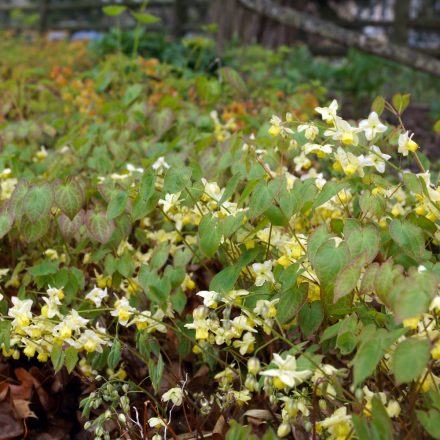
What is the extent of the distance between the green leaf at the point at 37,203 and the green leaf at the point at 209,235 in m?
0.40

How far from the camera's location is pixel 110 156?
104 inches

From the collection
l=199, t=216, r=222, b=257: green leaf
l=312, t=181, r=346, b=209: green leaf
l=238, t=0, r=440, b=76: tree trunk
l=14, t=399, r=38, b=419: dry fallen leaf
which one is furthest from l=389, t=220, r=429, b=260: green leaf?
l=238, t=0, r=440, b=76: tree trunk

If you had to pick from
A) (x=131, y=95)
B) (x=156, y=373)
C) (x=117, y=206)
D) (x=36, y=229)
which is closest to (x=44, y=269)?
(x=36, y=229)

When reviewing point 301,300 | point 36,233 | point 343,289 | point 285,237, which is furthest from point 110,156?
point 343,289

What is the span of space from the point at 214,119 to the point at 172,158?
0.80m

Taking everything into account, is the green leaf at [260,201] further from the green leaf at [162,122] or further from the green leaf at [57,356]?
the green leaf at [162,122]

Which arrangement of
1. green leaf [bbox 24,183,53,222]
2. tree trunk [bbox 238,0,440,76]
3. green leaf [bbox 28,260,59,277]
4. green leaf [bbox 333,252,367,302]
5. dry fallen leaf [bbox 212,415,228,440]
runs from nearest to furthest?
green leaf [bbox 333,252,367,302]
dry fallen leaf [bbox 212,415,228,440]
green leaf [bbox 24,183,53,222]
green leaf [bbox 28,260,59,277]
tree trunk [bbox 238,0,440,76]

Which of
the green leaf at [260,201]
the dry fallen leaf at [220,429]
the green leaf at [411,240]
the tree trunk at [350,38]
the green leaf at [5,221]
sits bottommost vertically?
the dry fallen leaf at [220,429]

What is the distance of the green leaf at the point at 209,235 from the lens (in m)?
1.48

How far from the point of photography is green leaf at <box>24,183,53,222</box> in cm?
164

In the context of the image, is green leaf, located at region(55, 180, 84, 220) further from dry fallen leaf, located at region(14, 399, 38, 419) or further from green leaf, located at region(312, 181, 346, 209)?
green leaf, located at region(312, 181, 346, 209)

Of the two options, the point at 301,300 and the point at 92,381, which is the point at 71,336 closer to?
the point at 92,381

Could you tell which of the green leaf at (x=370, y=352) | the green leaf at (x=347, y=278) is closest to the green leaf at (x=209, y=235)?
the green leaf at (x=347, y=278)

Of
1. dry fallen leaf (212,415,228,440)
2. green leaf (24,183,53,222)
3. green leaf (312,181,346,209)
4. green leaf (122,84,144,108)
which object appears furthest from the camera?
green leaf (122,84,144,108)
